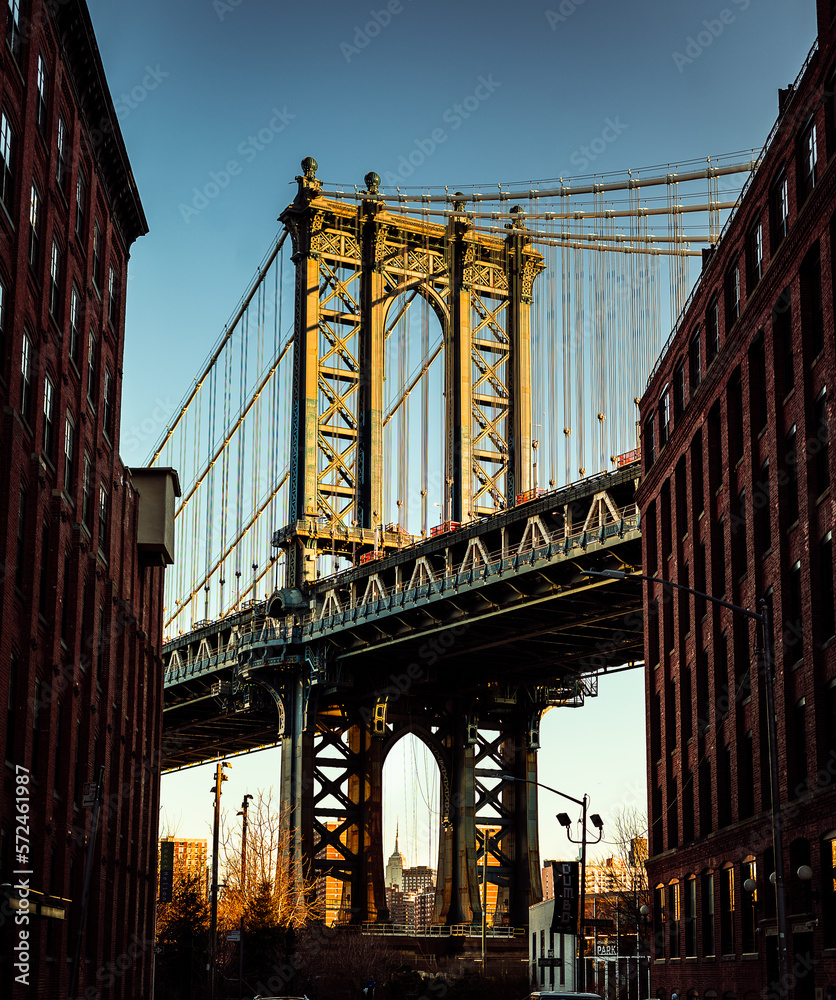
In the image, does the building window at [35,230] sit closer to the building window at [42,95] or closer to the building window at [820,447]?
the building window at [42,95]

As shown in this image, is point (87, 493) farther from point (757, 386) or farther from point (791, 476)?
point (791, 476)

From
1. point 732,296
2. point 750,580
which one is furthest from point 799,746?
point 732,296

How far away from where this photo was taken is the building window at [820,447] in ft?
112

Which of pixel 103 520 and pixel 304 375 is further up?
pixel 304 375

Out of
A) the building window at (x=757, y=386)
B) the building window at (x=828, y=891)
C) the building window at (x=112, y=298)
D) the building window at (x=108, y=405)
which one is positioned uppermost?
the building window at (x=112, y=298)

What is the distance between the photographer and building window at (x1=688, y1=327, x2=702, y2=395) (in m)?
47.6

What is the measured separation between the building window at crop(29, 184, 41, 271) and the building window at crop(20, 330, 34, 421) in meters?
2.03

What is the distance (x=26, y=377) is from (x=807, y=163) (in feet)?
62.0

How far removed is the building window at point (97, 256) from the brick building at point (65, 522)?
0.13 m

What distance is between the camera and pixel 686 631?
4875 centimetres

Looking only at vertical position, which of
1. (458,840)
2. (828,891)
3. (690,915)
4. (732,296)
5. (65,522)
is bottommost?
(690,915)

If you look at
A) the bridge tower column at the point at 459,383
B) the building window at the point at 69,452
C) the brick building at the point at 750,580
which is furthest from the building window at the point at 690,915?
the bridge tower column at the point at 459,383

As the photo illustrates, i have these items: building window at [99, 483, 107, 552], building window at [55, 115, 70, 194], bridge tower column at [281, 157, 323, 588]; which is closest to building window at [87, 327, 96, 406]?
building window at [99, 483, 107, 552]

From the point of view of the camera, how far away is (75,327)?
42812 millimetres
